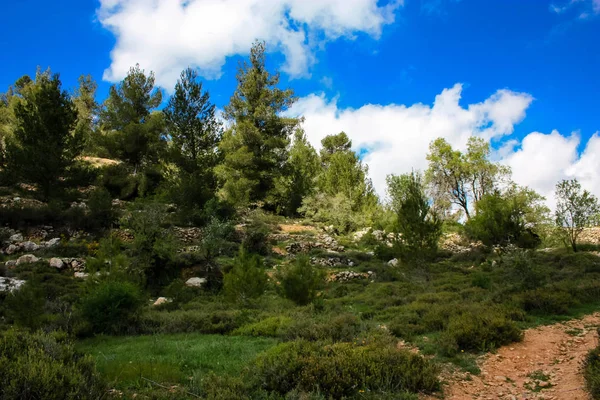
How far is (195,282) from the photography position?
1836 cm

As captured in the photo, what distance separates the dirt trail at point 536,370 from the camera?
5.93 metres

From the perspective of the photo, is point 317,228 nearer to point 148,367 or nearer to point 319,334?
point 319,334

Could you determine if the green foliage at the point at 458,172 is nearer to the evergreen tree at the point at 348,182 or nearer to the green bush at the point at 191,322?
the evergreen tree at the point at 348,182

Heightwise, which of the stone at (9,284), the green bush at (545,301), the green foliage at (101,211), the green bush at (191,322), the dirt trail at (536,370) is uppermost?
the green foliage at (101,211)

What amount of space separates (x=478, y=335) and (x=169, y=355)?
6.61 m

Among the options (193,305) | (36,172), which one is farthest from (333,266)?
(36,172)

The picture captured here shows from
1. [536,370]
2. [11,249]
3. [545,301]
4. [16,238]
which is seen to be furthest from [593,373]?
[16,238]

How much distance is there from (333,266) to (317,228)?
12.7 m

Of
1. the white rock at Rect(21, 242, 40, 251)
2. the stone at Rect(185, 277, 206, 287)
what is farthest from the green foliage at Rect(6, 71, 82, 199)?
the stone at Rect(185, 277, 206, 287)

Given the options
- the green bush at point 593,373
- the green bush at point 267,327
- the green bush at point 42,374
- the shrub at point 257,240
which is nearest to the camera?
the green bush at point 42,374

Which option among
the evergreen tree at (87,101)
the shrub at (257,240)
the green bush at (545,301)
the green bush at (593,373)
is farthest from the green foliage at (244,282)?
the evergreen tree at (87,101)

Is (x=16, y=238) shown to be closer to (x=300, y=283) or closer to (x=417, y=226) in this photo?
(x=300, y=283)

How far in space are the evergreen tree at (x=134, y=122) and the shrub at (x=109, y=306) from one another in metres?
27.1

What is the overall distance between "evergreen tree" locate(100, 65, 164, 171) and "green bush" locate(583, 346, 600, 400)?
35298mm
